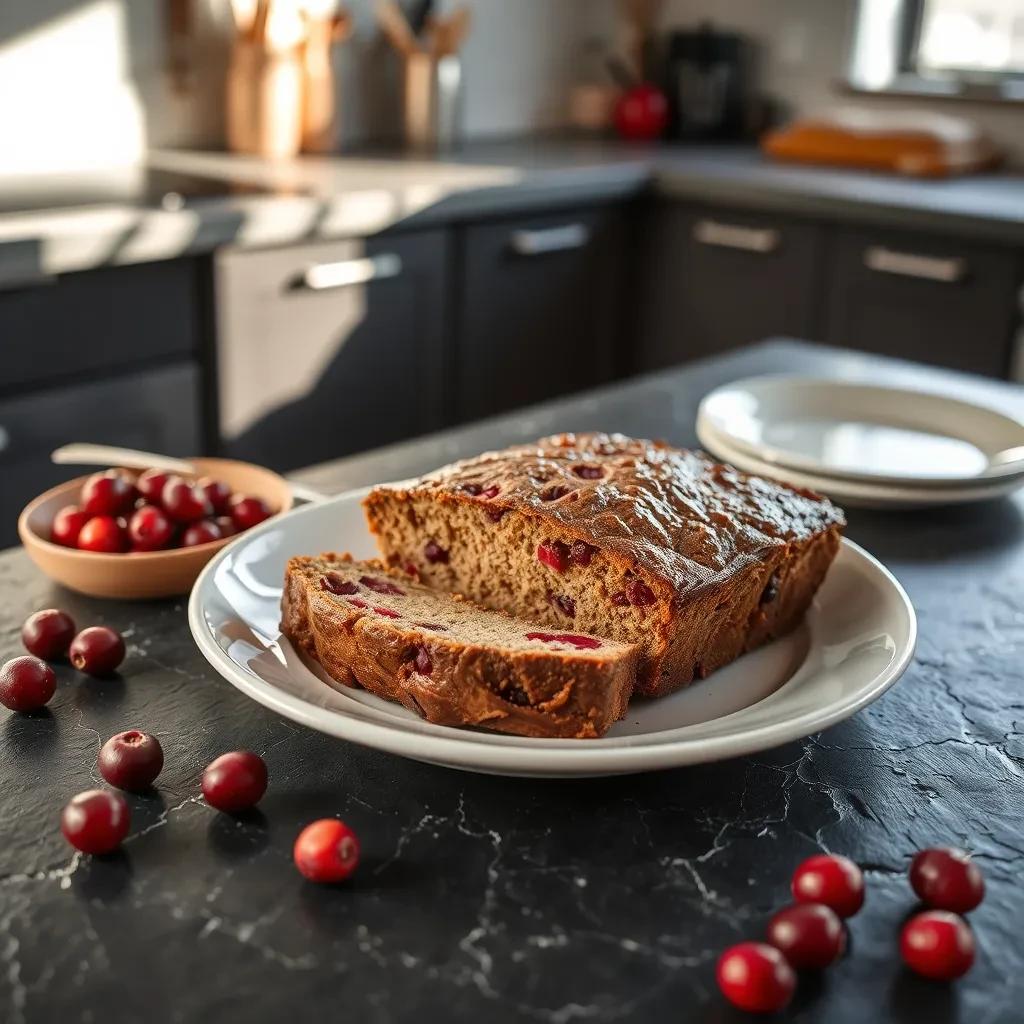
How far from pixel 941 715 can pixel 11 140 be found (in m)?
2.62

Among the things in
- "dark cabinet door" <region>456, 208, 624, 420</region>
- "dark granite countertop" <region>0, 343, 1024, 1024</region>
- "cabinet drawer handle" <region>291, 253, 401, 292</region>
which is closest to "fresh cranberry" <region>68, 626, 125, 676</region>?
"dark granite countertop" <region>0, 343, 1024, 1024</region>

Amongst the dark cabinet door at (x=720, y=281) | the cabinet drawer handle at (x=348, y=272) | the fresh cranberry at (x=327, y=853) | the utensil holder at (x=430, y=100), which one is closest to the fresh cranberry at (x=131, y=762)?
the fresh cranberry at (x=327, y=853)

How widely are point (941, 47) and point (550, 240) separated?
4.82 feet

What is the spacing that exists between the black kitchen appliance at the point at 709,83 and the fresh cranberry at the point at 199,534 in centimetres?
314

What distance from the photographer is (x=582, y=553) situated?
98cm

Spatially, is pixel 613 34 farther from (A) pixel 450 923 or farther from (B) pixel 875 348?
(A) pixel 450 923

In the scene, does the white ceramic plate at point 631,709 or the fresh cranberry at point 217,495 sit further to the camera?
the fresh cranberry at point 217,495

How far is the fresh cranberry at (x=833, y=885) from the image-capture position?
0.72 metres

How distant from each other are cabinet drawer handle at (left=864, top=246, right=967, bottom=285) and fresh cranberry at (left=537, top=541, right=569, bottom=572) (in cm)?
207

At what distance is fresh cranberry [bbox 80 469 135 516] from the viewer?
3.70 feet

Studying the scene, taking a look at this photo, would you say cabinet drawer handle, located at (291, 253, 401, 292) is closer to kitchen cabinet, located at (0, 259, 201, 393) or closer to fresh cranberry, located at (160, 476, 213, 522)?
kitchen cabinet, located at (0, 259, 201, 393)

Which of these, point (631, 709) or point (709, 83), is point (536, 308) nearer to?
point (709, 83)

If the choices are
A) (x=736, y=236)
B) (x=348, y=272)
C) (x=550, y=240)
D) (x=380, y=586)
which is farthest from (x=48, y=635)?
(x=736, y=236)

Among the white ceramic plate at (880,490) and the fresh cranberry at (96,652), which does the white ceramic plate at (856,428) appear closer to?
the white ceramic plate at (880,490)
